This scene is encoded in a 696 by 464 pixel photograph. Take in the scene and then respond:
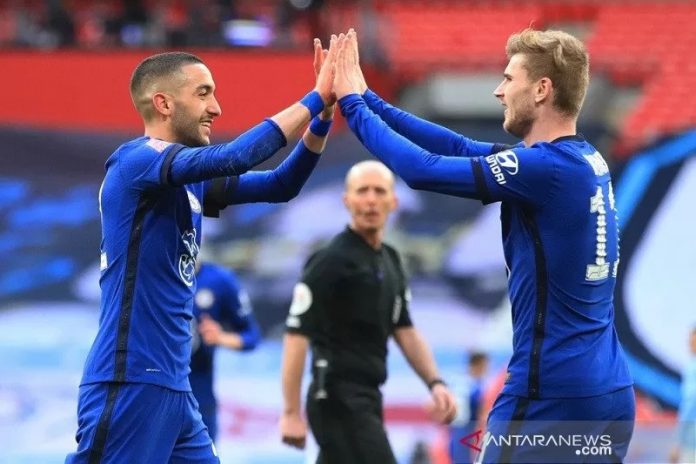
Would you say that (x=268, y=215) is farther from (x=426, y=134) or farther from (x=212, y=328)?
(x=426, y=134)

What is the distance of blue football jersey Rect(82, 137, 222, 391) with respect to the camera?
15.5ft

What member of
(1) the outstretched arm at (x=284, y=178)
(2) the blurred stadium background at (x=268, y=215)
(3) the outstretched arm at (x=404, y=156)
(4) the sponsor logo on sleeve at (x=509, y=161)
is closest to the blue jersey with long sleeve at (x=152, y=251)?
(3) the outstretched arm at (x=404, y=156)

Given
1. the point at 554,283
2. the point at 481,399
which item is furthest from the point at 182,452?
the point at 481,399

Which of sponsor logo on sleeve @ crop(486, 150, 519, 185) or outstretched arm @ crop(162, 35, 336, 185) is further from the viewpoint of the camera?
outstretched arm @ crop(162, 35, 336, 185)

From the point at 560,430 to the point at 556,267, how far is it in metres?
0.59

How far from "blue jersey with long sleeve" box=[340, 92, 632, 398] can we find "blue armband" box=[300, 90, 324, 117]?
23.1 inches

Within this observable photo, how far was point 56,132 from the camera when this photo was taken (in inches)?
547

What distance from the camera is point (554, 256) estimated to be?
4500 millimetres

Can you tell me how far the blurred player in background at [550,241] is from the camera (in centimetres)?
441

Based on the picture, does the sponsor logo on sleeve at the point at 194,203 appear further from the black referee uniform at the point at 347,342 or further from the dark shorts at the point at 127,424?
the black referee uniform at the point at 347,342

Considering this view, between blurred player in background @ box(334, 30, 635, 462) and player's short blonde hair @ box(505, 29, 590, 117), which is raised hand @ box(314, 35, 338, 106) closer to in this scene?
blurred player in background @ box(334, 30, 635, 462)

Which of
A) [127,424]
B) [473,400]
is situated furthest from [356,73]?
[473,400]

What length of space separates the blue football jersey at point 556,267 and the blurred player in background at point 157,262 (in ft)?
3.17

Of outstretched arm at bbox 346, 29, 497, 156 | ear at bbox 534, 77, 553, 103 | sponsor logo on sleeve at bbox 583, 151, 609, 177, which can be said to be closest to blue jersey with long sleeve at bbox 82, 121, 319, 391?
outstretched arm at bbox 346, 29, 497, 156
